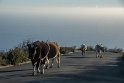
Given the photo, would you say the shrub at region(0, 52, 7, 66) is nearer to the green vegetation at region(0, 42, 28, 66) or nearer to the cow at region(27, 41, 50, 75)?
the green vegetation at region(0, 42, 28, 66)

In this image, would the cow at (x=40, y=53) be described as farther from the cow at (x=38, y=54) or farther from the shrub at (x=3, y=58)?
the shrub at (x=3, y=58)

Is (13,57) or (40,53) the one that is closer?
(40,53)

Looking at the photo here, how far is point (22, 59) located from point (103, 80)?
12388 mm

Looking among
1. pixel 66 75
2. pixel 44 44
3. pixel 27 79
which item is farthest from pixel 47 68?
pixel 27 79

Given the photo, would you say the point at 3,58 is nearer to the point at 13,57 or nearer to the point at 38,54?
the point at 13,57

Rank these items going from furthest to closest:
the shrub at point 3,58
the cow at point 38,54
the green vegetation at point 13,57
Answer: the green vegetation at point 13,57, the shrub at point 3,58, the cow at point 38,54

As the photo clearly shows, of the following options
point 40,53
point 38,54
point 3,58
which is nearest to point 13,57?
point 3,58

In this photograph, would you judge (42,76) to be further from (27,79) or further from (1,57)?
(1,57)

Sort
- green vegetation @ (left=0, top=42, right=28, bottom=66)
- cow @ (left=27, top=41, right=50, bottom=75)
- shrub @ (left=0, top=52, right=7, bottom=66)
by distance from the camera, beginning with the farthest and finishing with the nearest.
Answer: green vegetation @ (left=0, top=42, right=28, bottom=66), shrub @ (left=0, top=52, right=7, bottom=66), cow @ (left=27, top=41, right=50, bottom=75)

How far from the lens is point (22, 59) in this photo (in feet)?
110

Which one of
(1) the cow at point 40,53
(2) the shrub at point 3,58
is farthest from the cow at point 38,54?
(2) the shrub at point 3,58

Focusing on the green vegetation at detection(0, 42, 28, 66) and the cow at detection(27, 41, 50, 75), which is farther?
the green vegetation at detection(0, 42, 28, 66)

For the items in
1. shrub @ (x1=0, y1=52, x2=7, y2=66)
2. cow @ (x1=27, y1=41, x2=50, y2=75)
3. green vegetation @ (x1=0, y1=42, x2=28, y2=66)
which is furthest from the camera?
green vegetation @ (x1=0, y1=42, x2=28, y2=66)

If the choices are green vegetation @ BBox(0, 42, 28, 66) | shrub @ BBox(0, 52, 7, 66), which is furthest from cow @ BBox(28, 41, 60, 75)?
green vegetation @ BBox(0, 42, 28, 66)
